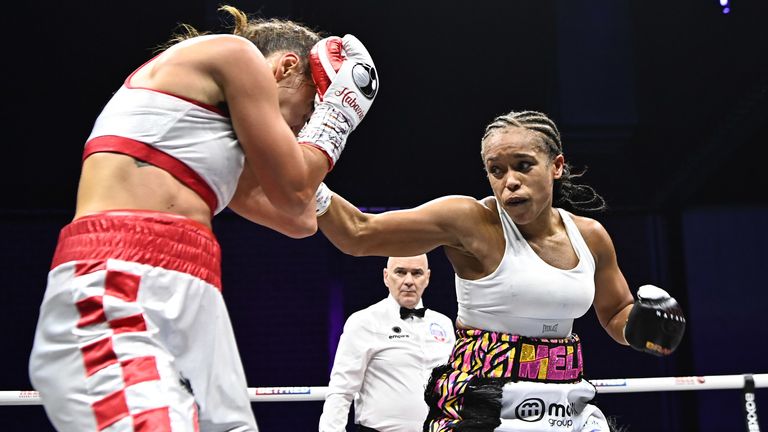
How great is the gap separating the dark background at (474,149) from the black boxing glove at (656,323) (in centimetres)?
391

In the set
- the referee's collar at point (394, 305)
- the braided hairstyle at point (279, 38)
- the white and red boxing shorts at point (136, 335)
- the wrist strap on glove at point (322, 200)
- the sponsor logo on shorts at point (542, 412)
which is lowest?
the sponsor logo on shorts at point (542, 412)

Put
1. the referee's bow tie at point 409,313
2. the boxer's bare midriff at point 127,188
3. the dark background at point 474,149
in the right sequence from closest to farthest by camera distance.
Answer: the boxer's bare midriff at point 127,188 → the referee's bow tie at point 409,313 → the dark background at point 474,149

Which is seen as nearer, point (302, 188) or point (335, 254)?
point (302, 188)

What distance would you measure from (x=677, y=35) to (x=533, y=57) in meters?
1.14

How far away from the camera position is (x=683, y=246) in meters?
6.41

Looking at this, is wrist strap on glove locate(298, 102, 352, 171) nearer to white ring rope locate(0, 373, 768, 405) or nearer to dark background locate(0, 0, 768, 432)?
white ring rope locate(0, 373, 768, 405)

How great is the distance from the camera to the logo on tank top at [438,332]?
154 inches

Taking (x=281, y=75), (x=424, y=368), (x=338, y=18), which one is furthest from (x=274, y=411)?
(x=281, y=75)

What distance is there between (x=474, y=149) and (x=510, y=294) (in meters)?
4.36

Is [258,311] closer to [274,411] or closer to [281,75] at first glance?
[274,411]

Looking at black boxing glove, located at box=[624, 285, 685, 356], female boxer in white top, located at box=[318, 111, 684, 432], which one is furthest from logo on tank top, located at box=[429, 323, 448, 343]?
black boxing glove, located at box=[624, 285, 685, 356]

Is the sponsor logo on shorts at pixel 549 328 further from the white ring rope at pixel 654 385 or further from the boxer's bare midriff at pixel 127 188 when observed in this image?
the boxer's bare midriff at pixel 127 188

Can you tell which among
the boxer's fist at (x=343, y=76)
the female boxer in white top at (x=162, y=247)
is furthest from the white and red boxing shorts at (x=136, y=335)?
the boxer's fist at (x=343, y=76)

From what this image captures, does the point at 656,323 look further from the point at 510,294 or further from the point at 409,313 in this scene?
the point at 409,313
